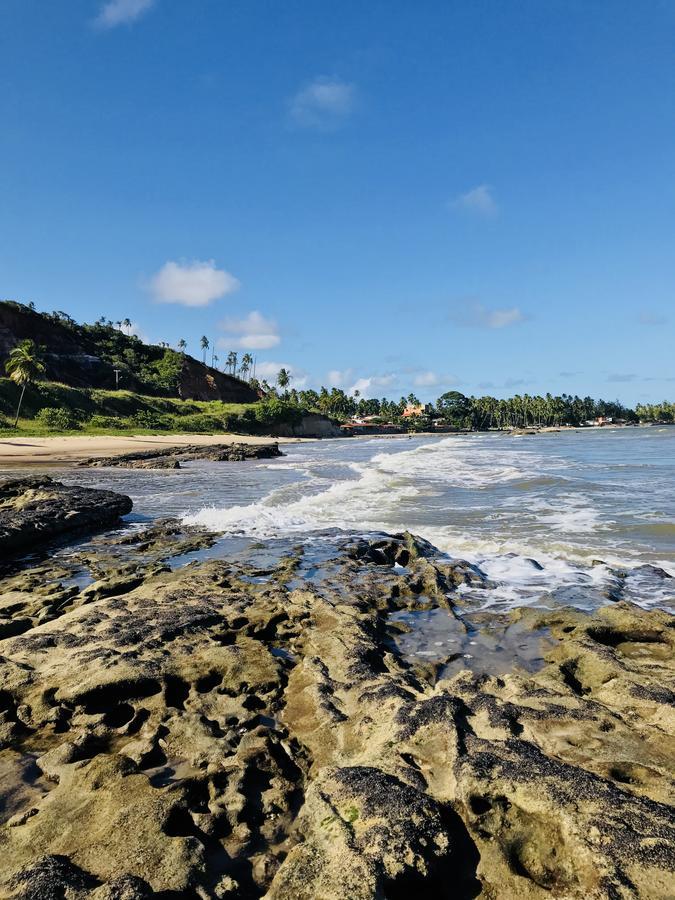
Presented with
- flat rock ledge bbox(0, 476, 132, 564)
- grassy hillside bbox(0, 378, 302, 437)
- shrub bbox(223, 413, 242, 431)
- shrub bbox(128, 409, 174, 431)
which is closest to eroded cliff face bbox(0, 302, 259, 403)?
grassy hillside bbox(0, 378, 302, 437)

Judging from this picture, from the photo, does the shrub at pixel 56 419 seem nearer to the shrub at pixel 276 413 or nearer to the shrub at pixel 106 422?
the shrub at pixel 106 422

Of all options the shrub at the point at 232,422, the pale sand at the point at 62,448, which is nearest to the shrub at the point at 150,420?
the shrub at the point at 232,422

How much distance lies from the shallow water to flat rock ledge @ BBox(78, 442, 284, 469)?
5.24 m

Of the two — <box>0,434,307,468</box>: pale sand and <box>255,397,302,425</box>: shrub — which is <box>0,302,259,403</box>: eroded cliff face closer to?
<box>255,397,302,425</box>: shrub

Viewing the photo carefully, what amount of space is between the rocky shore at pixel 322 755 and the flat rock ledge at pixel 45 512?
4907 millimetres

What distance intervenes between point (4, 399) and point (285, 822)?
81.3m

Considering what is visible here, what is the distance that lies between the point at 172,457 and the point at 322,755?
4245 cm

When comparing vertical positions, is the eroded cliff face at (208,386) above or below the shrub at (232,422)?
above

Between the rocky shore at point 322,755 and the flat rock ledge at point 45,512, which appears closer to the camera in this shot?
the rocky shore at point 322,755

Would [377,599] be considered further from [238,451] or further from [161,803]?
[238,451]

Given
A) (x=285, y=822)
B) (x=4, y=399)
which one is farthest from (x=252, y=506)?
(x=4, y=399)

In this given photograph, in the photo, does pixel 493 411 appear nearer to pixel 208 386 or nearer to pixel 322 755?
pixel 208 386

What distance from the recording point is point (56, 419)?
7094cm

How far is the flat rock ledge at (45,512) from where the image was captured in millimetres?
12570
